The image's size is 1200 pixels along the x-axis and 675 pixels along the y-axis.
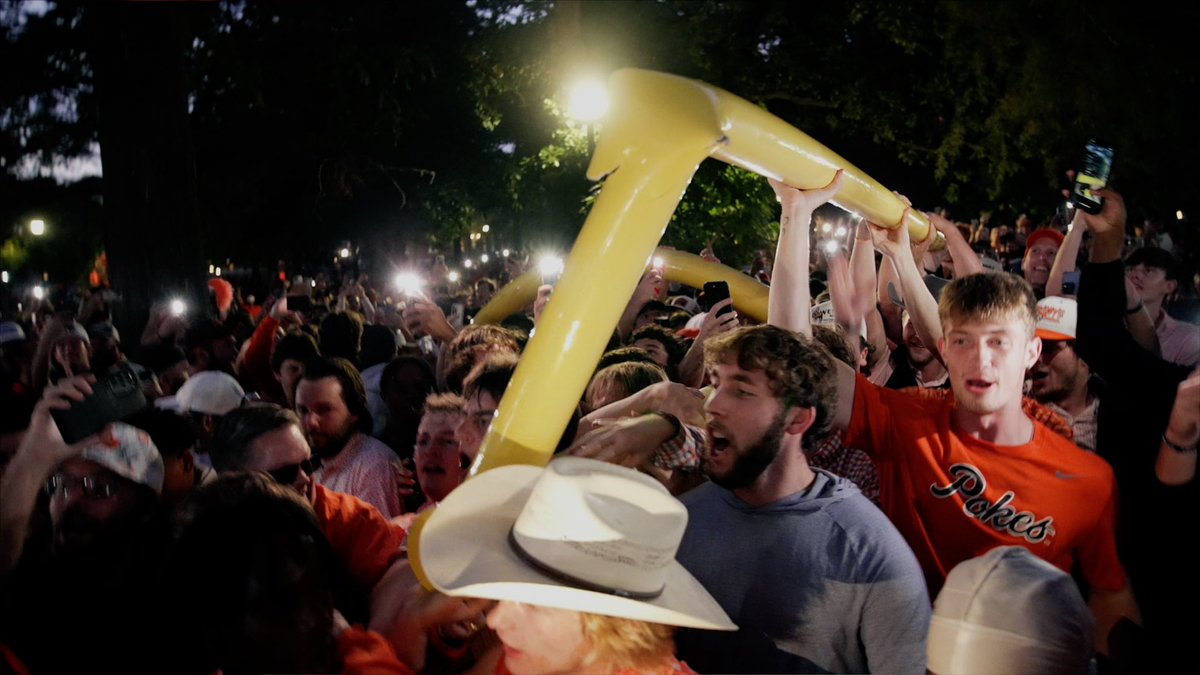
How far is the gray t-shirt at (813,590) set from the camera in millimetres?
2336

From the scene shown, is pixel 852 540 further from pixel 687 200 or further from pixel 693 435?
pixel 687 200

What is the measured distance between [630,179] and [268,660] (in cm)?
136

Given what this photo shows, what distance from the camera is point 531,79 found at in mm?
15203

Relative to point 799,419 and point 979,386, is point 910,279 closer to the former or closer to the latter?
point 979,386

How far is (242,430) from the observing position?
318 centimetres

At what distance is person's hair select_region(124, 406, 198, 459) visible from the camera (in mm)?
3377

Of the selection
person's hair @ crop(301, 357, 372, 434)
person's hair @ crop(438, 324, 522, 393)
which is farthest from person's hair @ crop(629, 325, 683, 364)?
person's hair @ crop(301, 357, 372, 434)

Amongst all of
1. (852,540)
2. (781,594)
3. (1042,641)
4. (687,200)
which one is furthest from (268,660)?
(687,200)

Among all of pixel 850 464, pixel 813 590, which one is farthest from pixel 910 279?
pixel 813 590

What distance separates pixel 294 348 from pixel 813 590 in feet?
13.3

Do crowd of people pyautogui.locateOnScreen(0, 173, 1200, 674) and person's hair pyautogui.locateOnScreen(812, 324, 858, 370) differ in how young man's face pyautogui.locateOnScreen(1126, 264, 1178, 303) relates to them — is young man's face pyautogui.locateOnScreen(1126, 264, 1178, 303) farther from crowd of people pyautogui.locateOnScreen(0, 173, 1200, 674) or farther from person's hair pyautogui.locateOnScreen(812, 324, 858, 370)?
person's hair pyautogui.locateOnScreen(812, 324, 858, 370)

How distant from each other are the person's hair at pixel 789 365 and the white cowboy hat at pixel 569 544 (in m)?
0.81

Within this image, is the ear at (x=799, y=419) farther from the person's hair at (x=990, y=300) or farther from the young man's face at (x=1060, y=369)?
the young man's face at (x=1060, y=369)

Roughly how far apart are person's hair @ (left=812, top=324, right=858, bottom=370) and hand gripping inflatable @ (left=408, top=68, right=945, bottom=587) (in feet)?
5.25
